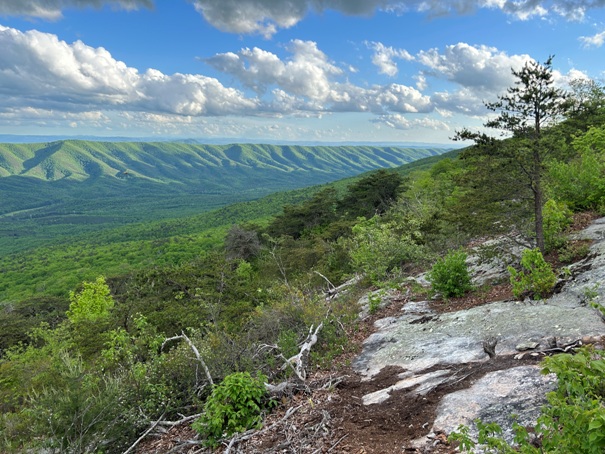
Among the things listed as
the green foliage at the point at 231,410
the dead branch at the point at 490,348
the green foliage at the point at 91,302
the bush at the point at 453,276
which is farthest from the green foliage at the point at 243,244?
the dead branch at the point at 490,348

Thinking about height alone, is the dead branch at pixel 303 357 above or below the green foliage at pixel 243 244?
above

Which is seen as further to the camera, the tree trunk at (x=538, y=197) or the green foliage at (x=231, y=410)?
the tree trunk at (x=538, y=197)

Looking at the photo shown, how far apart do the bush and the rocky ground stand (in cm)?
127

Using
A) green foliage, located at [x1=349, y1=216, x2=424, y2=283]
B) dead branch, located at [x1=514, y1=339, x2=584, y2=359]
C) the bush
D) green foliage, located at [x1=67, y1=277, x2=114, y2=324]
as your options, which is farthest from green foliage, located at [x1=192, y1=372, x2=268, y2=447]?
green foliage, located at [x1=67, y1=277, x2=114, y2=324]

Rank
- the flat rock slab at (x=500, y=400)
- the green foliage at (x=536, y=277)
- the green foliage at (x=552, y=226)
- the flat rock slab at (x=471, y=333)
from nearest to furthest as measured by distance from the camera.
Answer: the flat rock slab at (x=500, y=400), the flat rock slab at (x=471, y=333), the green foliage at (x=536, y=277), the green foliage at (x=552, y=226)

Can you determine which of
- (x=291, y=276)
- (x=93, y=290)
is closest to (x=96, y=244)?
(x=93, y=290)

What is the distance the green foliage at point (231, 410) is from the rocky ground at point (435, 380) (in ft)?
1.07

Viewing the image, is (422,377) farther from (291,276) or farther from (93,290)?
(93,290)

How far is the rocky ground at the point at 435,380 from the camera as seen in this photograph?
6.00 metres

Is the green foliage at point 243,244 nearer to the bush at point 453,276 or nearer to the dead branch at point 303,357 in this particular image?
the bush at point 453,276

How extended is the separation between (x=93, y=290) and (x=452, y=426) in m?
48.9

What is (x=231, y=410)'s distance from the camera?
7.37 m

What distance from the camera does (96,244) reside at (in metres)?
168

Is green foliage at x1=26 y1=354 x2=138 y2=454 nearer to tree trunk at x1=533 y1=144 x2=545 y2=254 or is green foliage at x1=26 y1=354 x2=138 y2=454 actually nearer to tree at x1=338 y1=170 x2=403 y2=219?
tree trunk at x1=533 y1=144 x2=545 y2=254
